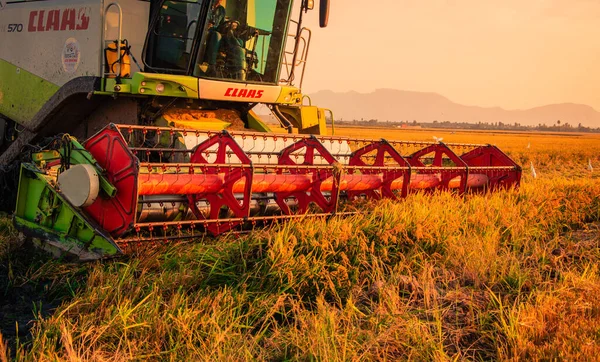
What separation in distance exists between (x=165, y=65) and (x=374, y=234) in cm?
301

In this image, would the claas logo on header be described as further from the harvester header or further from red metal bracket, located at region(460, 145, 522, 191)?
red metal bracket, located at region(460, 145, 522, 191)

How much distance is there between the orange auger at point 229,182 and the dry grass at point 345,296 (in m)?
0.27

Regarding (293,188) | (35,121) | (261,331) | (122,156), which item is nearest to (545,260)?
(293,188)

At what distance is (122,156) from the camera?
3.96 meters

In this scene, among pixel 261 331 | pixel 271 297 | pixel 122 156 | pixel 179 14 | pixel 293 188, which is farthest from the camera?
pixel 179 14

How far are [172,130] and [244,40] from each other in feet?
6.50

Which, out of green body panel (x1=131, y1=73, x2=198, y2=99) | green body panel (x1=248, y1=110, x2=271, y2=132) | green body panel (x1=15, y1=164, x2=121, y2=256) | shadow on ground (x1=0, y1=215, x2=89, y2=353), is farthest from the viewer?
green body panel (x1=248, y1=110, x2=271, y2=132)

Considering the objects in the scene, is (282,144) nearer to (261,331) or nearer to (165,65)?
(165,65)

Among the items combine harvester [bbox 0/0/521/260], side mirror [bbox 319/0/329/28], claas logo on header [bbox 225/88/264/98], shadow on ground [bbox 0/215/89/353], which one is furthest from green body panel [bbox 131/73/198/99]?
shadow on ground [bbox 0/215/89/353]

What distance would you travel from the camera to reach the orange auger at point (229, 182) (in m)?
4.01

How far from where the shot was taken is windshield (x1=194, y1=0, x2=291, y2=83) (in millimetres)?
6176

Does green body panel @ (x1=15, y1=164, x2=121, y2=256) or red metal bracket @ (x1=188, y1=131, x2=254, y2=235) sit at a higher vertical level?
red metal bracket @ (x1=188, y1=131, x2=254, y2=235)

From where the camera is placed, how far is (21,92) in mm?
7012

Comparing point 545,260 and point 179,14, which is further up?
point 179,14
